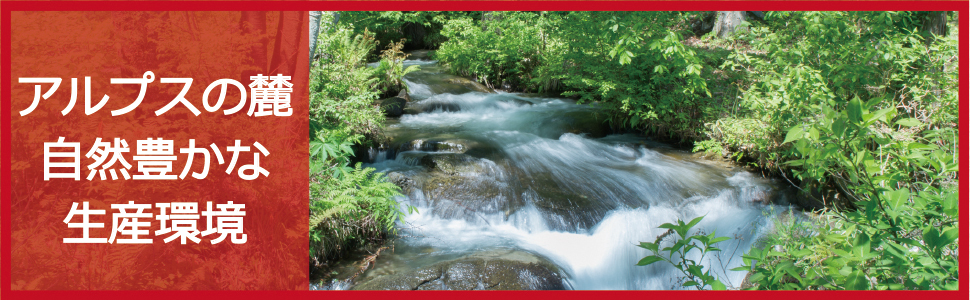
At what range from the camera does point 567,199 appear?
240 inches

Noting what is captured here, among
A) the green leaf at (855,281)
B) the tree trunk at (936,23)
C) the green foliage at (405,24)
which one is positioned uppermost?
the green foliage at (405,24)

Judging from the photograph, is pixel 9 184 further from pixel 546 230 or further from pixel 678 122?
pixel 678 122

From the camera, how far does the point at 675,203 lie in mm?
6215

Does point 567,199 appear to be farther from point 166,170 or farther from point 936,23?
point 936,23

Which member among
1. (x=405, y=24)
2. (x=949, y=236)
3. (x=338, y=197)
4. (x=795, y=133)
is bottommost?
(x=338, y=197)

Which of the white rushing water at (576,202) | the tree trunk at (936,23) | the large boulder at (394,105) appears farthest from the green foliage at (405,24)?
the tree trunk at (936,23)

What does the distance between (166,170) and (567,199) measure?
395 centimetres

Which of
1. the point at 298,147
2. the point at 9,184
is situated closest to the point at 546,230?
the point at 298,147

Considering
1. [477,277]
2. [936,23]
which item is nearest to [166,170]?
[477,277]

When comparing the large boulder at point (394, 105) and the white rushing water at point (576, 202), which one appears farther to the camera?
the large boulder at point (394, 105)

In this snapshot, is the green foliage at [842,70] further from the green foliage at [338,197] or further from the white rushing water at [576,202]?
the green foliage at [338,197]

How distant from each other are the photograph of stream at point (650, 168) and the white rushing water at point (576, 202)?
28mm

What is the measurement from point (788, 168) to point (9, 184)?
778cm

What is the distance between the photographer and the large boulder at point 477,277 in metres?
4.11
